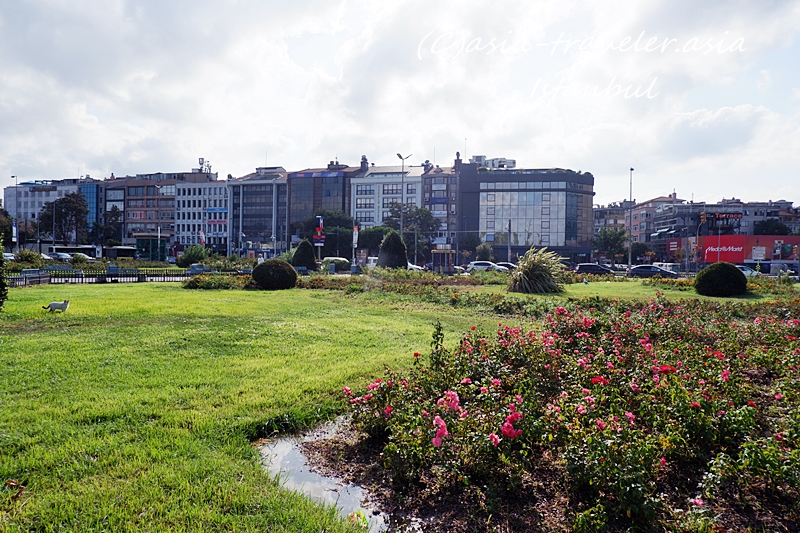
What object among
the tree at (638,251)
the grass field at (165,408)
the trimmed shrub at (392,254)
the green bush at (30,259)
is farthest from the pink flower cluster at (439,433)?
the tree at (638,251)

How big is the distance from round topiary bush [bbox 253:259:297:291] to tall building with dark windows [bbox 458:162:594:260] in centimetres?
7043

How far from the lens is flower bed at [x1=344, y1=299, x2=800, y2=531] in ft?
11.5

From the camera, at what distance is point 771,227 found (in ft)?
323

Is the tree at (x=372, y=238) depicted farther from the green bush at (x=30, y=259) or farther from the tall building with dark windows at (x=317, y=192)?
the green bush at (x=30, y=259)

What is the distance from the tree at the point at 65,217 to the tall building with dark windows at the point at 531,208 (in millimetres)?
62522

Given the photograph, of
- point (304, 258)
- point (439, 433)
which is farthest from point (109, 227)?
point (439, 433)

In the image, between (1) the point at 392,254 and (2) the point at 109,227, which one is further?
(2) the point at 109,227

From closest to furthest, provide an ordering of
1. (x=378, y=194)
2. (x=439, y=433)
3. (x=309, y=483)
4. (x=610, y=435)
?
(x=610, y=435) < (x=439, y=433) < (x=309, y=483) < (x=378, y=194)

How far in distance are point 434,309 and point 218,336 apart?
316 inches

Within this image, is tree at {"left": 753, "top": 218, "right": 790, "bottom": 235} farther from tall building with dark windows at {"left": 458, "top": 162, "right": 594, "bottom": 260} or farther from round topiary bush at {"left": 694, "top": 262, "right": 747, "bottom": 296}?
round topiary bush at {"left": 694, "top": 262, "right": 747, "bottom": 296}

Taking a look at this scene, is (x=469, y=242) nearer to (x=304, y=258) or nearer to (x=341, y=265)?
(x=341, y=265)

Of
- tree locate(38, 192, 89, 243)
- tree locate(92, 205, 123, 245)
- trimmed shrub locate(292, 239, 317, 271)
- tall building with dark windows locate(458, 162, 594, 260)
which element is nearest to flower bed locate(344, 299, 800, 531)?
trimmed shrub locate(292, 239, 317, 271)

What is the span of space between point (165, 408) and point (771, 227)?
115 metres

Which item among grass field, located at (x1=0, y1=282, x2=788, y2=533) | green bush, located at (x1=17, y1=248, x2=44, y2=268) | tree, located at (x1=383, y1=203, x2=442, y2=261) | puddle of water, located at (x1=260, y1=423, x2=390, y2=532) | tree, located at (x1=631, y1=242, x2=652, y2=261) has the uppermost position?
tree, located at (x1=383, y1=203, x2=442, y2=261)
